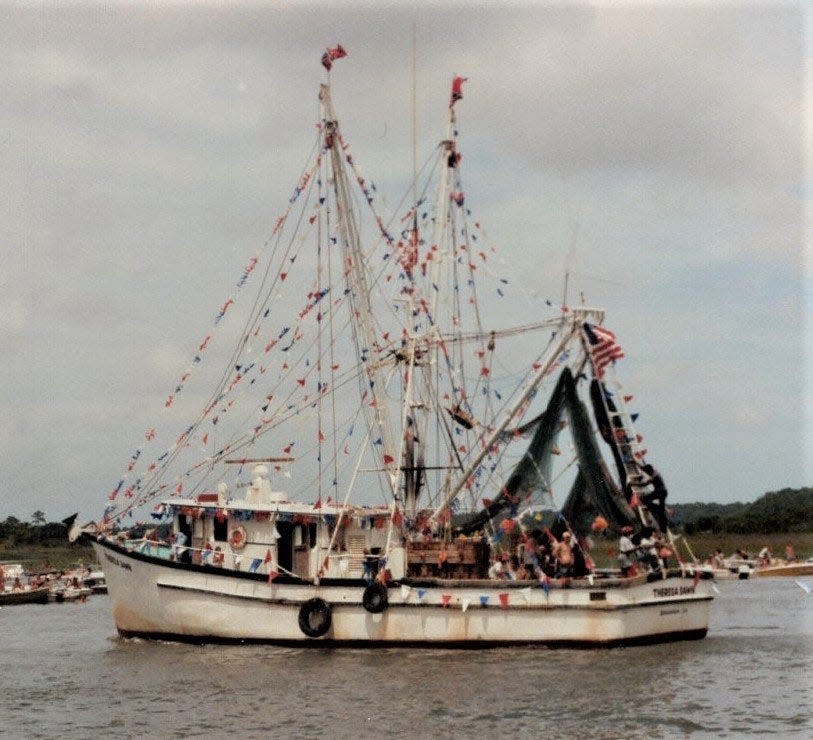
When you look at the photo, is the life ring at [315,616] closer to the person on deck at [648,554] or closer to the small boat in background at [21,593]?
the person on deck at [648,554]

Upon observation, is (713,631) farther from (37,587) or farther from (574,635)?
(37,587)

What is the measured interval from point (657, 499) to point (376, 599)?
8136 mm

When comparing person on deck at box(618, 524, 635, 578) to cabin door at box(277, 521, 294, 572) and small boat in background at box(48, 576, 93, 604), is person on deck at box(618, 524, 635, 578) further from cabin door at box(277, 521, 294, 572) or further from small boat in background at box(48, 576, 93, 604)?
small boat in background at box(48, 576, 93, 604)

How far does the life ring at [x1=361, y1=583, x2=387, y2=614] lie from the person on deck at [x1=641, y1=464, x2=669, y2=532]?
7520 mm

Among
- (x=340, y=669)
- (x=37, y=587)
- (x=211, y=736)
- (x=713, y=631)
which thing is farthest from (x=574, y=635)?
(x=37, y=587)

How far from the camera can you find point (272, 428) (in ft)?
134

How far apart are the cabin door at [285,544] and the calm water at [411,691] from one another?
3.04 m

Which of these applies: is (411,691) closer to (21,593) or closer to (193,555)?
(193,555)

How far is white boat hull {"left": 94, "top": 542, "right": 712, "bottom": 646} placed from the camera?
36906 millimetres

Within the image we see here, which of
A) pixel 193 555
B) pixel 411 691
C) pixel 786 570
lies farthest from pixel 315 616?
pixel 786 570

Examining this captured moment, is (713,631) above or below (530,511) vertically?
below

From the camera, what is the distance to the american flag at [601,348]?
39688mm

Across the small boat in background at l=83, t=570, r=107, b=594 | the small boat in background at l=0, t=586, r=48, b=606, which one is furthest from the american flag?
the small boat in background at l=83, t=570, r=107, b=594

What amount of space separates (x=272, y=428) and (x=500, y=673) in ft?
36.5
